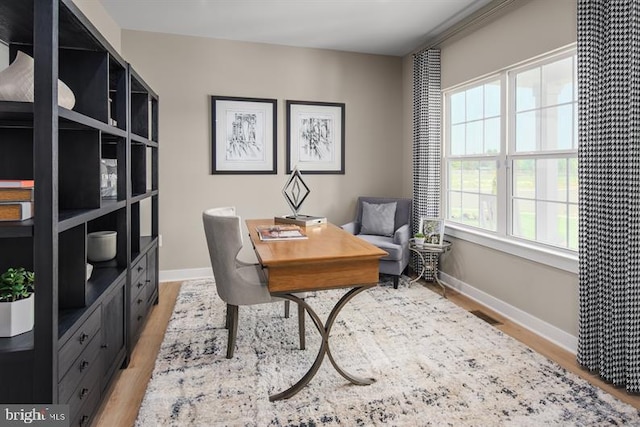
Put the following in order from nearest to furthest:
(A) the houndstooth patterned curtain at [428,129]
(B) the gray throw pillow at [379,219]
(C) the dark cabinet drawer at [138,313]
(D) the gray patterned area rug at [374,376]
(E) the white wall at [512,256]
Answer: (D) the gray patterned area rug at [374,376], (C) the dark cabinet drawer at [138,313], (E) the white wall at [512,256], (A) the houndstooth patterned curtain at [428,129], (B) the gray throw pillow at [379,219]

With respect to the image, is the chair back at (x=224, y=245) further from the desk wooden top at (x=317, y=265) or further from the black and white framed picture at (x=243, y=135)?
the black and white framed picture at (x=243, y=135)

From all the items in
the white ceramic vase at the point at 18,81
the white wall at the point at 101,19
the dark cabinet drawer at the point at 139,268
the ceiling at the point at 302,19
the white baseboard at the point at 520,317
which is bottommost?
the white baseboard at the point at 520,317

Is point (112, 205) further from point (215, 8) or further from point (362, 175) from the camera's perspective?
A: point (362, 175)

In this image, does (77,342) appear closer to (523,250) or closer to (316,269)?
(316,269)

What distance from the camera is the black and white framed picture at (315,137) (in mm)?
4492

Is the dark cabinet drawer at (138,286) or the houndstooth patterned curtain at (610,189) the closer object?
the houndstooth patterned curtain at (610,189)

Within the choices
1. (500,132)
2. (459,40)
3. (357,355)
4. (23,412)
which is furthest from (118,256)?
(459,40)

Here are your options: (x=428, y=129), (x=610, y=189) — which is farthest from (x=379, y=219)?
(x=610, y=189)

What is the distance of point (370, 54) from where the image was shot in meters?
4.75

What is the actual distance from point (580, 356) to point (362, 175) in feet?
9.97

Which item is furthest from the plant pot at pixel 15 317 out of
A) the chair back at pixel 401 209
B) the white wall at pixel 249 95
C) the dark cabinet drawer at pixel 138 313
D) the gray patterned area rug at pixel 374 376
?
the chair back at pixel 401 209

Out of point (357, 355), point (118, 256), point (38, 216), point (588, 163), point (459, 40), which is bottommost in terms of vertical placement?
point (357, 355)

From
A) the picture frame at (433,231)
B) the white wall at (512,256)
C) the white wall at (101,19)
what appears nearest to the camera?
the white wall at (512,256)

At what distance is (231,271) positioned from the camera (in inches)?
90.9
